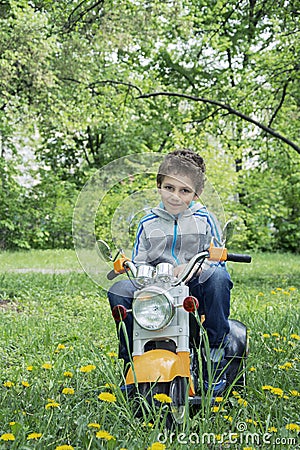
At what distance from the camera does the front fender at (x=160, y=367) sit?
8.09ft

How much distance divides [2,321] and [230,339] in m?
2.74

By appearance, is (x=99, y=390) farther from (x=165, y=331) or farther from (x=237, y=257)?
(x=237, y=257)

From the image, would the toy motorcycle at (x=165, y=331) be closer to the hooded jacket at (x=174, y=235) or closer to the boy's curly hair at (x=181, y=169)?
the hooded jacket at (x=174, y=235)

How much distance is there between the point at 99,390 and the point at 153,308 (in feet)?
2.65

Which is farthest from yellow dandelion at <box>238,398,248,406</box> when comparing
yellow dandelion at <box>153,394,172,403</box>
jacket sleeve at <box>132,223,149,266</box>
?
jacket sleeve at <box>132,223,149,266</box>

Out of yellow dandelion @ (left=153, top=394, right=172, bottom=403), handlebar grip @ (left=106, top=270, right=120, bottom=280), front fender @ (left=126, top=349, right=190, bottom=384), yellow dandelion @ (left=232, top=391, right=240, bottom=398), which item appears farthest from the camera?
yellow dandelion @ (left=232, top=391, right=240, bottom=398)

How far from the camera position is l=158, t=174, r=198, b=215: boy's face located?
103 inches

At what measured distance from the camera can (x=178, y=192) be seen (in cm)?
262

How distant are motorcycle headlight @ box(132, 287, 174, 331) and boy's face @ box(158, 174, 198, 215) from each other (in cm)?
37

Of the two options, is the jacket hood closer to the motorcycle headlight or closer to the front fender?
the motorcycle headlight

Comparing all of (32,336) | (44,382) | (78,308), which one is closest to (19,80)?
(78,308)

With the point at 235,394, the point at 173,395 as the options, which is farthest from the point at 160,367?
the point at 235,394

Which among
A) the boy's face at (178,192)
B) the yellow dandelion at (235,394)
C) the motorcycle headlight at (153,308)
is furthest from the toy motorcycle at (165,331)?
the yellow dandelion at (235,394)

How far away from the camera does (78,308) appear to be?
20.0ft
